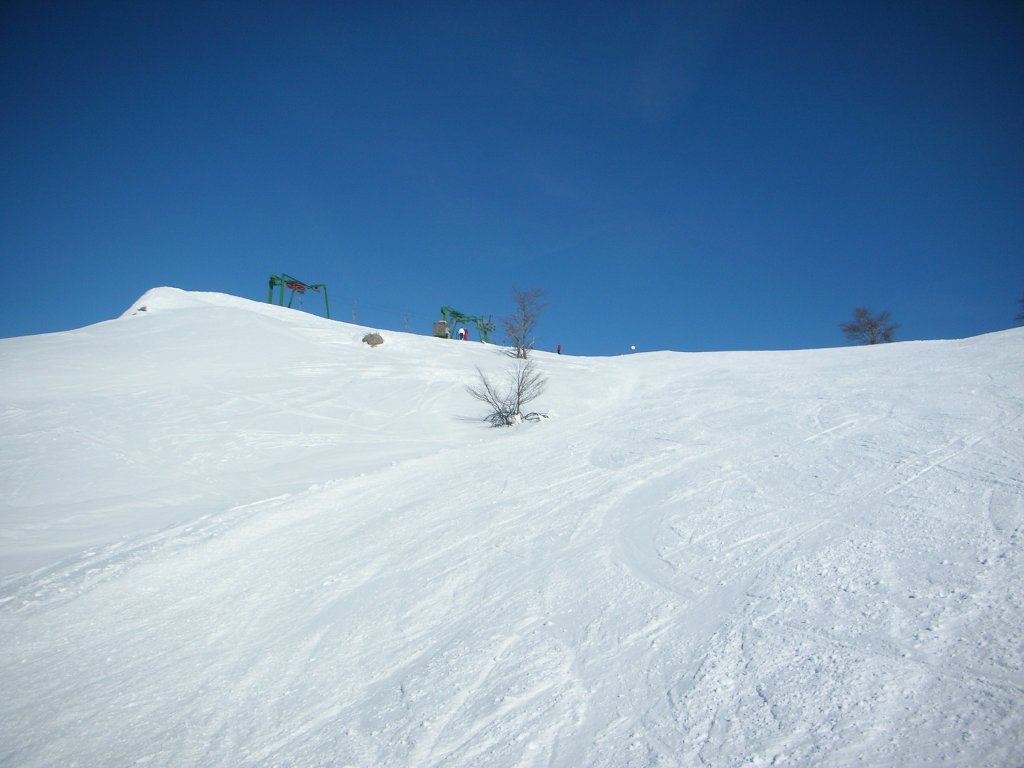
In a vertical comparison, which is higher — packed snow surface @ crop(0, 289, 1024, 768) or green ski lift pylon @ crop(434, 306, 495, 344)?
green ski lift pylon @ crop(434, 306, 495, 344)

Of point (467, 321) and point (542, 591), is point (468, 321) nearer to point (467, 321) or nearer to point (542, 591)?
point (467, 321)

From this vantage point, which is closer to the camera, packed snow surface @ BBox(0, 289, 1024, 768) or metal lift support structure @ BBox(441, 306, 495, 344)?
packed snow surface @ BBox(0, 289, 1024, 768)

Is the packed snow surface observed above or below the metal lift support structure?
below

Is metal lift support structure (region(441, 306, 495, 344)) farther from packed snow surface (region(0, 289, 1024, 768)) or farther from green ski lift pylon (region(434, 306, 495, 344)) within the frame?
packed snow surface (region(0, 289, 1024, 768))

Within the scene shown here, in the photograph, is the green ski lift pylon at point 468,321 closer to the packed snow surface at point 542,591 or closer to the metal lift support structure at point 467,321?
the metal lift support structure at point 467,321

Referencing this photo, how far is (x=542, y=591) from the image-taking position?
15.5 feet

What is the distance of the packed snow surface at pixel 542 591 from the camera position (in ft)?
9.89

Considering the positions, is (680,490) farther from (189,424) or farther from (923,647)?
(189,424)

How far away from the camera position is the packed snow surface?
302cm

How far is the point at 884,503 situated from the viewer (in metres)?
5.48

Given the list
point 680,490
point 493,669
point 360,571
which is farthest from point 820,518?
point 360,571

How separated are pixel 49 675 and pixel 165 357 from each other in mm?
18188

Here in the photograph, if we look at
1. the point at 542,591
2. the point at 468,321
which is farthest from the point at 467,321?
the point at 542,591

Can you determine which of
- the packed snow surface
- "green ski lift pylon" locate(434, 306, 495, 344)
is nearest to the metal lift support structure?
"green ski lift pylon" locate(434, 306, 495, 344)
